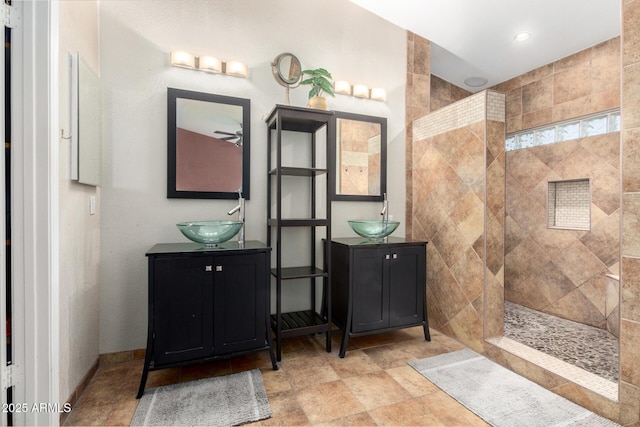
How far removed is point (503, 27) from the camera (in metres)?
2.88

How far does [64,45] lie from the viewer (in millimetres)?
1700

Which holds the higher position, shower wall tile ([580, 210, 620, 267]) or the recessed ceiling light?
the recessed ceiling light

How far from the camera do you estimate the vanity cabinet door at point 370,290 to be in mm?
2465

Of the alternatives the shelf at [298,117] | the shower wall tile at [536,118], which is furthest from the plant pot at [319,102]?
the shower wall tile at [536,118]

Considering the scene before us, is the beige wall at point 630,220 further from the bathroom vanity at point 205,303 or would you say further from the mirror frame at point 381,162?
the bathroom vanity at point 205,303

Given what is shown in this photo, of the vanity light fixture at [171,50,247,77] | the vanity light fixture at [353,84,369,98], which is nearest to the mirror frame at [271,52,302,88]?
the vanity light fixture at [171,50,247,77]

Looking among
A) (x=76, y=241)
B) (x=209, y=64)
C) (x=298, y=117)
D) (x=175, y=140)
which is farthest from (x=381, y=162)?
(x=76, y=241)

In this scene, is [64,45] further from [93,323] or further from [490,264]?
[490,264]

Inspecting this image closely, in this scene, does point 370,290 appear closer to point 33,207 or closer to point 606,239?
point 33,207

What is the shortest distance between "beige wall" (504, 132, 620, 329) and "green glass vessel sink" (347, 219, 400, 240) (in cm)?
202

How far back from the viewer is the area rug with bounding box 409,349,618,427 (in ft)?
5.55

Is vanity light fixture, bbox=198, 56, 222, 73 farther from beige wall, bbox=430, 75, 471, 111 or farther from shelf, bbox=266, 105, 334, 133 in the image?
beige wall, bbox=430, 75, 471, 111

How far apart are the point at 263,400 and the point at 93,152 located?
6.26 feet

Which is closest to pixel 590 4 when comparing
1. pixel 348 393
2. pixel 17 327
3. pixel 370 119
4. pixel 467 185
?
pixel 467 185
